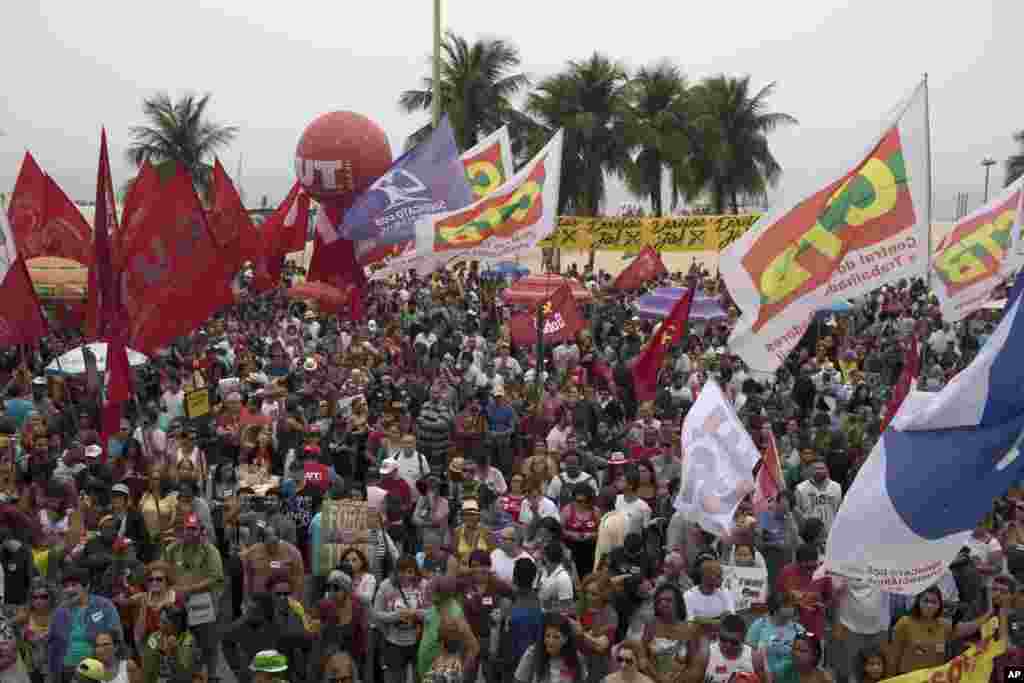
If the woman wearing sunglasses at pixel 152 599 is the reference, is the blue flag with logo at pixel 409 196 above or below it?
above

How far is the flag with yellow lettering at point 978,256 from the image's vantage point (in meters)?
15.5

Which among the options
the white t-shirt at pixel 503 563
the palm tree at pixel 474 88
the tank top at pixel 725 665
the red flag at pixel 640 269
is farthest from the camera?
the palm tree at pixel 474 88

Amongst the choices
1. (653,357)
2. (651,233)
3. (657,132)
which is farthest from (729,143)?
(653,357)

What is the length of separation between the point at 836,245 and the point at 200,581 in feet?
17.1

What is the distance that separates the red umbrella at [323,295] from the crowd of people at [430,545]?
909 cm

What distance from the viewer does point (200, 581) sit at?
347 inches

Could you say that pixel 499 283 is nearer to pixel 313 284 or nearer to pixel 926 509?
pixel 313 284

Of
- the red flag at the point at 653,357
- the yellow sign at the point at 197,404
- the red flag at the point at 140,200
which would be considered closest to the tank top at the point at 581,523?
the red flag at the point at 653,357

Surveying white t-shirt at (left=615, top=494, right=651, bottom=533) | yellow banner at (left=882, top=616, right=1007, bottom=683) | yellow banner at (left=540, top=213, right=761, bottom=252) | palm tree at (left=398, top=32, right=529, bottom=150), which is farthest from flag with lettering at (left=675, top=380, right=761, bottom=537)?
palm tree at (left=398, top=32, right=529, bottom=150)

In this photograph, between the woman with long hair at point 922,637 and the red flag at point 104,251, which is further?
the red flag at point 104,251

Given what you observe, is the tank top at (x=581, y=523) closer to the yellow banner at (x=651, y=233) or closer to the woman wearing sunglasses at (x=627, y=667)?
the woman wearing sunglasses at (x=627, y=667)

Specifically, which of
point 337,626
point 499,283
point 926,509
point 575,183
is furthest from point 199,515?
point 575,183

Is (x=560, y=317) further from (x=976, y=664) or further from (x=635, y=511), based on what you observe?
(x=976, y=664)

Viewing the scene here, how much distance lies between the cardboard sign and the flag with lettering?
2.16ft
